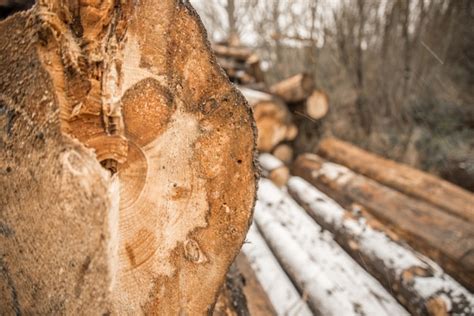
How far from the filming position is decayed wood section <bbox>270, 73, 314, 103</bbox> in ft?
10.3

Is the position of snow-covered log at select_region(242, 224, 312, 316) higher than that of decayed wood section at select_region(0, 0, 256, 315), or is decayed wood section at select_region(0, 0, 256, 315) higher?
decayed wood section at select_region(0, 0, 256, 315)

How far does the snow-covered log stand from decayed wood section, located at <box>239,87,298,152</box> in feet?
4.19

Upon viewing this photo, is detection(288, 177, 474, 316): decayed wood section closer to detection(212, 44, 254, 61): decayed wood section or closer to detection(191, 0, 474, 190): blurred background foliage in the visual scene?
detection(191, 0, 474, 190): blurred background foliage

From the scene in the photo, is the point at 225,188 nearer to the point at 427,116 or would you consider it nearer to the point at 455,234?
the point at 455,234

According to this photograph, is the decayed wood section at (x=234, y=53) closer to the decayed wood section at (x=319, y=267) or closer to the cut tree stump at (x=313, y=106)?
the cut tree stump at (x=313, y=106)

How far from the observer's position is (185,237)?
80cm

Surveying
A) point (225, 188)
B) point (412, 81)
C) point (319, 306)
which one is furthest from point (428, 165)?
point (225, 188)

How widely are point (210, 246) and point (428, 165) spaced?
4.02 metres

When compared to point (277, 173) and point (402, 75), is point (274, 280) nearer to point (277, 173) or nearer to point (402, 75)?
point (277, 173)

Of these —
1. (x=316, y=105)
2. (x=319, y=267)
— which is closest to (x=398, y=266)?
(x=319, y=267)

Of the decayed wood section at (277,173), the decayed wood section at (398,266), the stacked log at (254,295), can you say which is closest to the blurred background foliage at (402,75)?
the decayed wood section at (277,173)

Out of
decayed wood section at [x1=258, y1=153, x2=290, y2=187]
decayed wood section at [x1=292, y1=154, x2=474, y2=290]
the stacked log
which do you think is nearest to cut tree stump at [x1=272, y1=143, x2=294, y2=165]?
decayed wood section at [x1=258, y1=153, x2=290, y2=187]

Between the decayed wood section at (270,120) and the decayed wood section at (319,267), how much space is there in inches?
36.8

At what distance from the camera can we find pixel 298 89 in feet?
10.3
